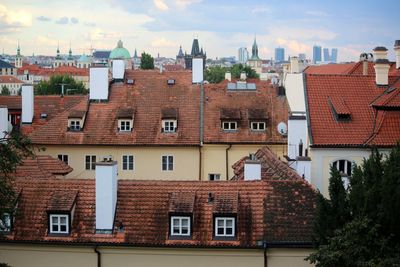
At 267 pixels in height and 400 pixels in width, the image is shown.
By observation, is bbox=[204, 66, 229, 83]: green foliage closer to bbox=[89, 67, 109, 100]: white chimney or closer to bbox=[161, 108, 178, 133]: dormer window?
bbox=[89, 67, 109, 100]: white chimney

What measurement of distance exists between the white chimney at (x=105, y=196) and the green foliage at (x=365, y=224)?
8.01 metres

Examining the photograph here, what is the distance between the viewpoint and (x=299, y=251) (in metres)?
27.3

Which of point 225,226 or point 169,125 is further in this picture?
point 169,125

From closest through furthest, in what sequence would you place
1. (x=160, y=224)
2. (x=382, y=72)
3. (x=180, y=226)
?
(x=180, y=226), (x=160, y=224), (x=382, y=72)

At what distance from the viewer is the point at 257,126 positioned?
48.5 meters

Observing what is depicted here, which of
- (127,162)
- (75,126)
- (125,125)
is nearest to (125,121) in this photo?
(125,125)

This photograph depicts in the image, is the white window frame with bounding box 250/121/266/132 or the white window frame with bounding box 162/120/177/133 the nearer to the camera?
the white window frame with bounding box 162/120/177/133

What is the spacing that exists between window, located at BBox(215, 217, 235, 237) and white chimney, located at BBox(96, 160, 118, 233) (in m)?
3.95

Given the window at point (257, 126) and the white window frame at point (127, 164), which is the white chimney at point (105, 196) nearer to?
the white window frame at point (127, 164)

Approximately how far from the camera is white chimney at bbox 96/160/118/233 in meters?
28.1

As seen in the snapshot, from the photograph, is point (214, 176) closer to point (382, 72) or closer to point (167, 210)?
point (382, 72)

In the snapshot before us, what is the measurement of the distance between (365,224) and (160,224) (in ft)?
27.5

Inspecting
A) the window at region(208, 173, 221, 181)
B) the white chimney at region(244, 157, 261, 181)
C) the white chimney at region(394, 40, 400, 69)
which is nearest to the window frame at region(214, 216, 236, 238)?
the white chimney at region(244, 157, 261, 181)

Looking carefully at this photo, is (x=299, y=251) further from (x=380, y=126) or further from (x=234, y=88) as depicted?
(x=234, y=88)
